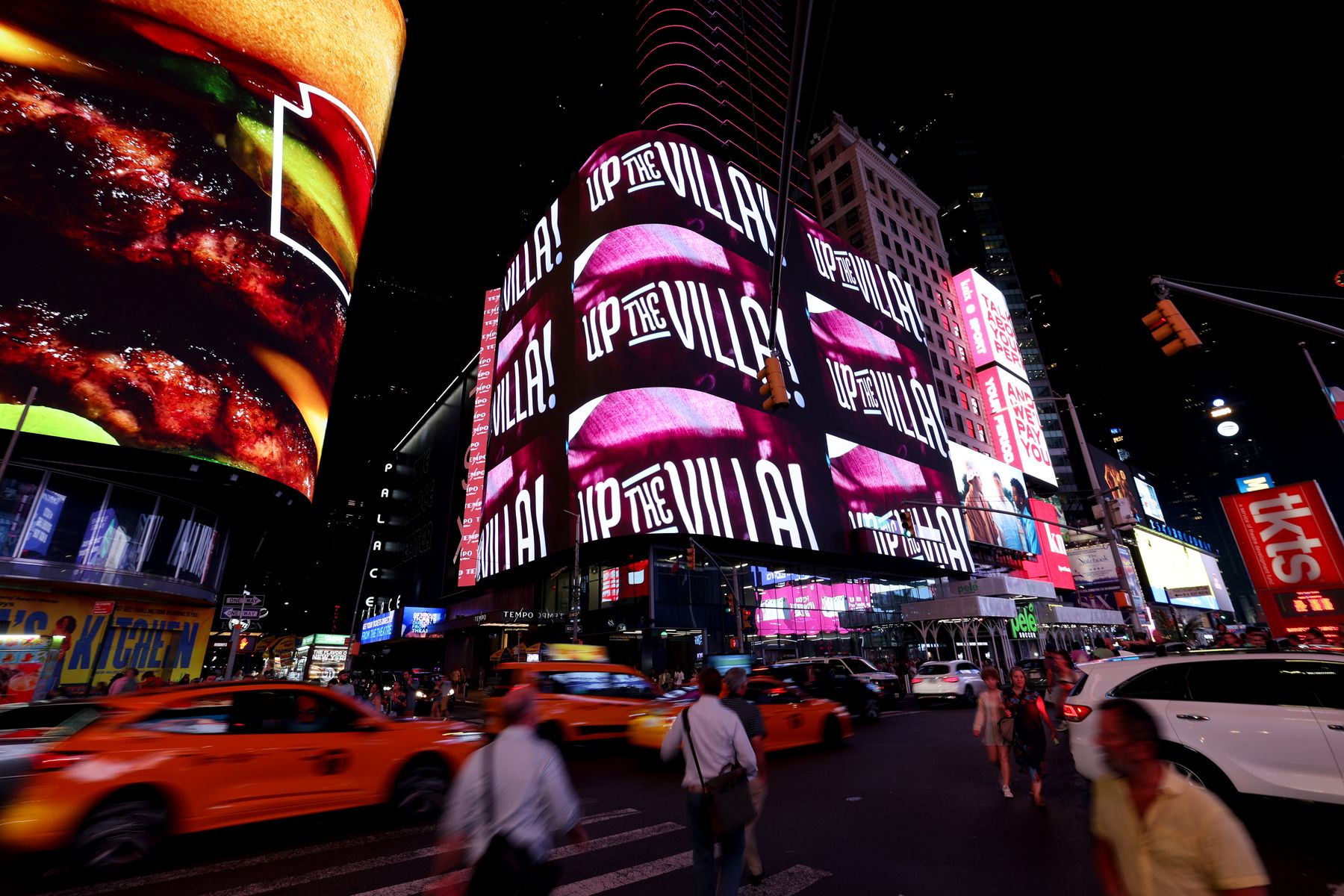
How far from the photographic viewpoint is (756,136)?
5500cm

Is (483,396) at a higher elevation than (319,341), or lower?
higher

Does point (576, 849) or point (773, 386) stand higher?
point (773, 386)

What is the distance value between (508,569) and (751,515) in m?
15.0

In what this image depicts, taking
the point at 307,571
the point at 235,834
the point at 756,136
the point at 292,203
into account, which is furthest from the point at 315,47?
the point at 307,571

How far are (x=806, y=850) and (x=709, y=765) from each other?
2.63 meters

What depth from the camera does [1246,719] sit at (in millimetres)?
6043

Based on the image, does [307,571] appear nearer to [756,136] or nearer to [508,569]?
[508,569]

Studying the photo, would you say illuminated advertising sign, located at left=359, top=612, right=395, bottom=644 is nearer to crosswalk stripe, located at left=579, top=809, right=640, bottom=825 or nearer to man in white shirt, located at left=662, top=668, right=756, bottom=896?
crosswalk stripe, located at left=579, top=809, right=640, bottom=825

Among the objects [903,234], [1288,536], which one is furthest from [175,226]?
[903,234]

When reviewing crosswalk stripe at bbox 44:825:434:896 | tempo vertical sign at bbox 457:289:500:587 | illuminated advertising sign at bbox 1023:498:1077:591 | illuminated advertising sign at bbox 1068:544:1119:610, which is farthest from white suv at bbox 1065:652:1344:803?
illuminated advertising sign at bbox 1068:544:1119:610

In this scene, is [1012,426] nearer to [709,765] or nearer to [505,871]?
[709,765]

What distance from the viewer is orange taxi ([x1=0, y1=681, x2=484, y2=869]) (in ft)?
18.0

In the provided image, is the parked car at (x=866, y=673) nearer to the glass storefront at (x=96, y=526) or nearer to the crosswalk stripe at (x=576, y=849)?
the crosswalk stripe at (x=576, y=849)

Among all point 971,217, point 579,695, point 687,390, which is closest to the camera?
point 579,695
